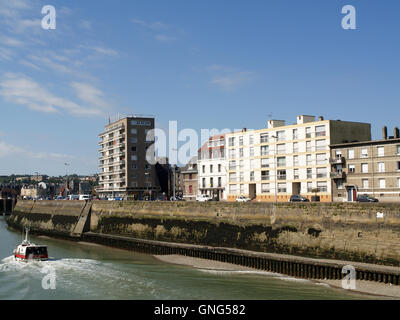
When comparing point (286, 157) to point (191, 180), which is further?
point (191, 180)

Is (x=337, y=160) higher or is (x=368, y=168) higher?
(x=337, y=160)

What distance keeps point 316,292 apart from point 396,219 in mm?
10545

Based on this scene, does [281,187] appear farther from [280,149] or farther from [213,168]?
[213,168]

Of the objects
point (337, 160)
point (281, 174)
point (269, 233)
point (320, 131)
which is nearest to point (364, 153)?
point (337, 160)

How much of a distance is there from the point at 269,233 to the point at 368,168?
2413cm

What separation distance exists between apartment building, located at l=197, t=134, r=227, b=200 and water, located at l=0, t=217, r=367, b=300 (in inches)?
1695

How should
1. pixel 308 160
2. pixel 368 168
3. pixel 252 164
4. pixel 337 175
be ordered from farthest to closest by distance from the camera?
1. pixel 252 164
2. pixel 308 160
3. pixel 337 175
4. pixel 368 168

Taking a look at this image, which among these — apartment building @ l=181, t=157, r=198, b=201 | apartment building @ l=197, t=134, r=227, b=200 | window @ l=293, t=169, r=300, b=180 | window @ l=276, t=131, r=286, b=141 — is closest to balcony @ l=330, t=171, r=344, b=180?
window @ l=293, t=169, r=300, b=180

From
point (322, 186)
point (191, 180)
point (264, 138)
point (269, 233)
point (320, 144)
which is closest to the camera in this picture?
point (269, 233)

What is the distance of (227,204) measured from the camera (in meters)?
57.7

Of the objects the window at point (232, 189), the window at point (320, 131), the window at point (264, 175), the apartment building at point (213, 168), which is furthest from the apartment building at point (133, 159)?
the window at point (320, 131)

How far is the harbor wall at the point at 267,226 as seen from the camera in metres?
40.9

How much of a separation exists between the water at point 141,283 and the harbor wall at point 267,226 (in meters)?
6.04

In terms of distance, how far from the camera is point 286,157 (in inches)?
3118
